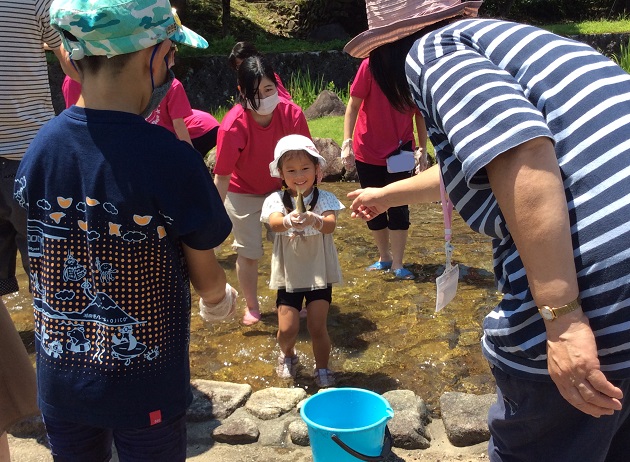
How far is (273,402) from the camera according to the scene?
3.30 meters

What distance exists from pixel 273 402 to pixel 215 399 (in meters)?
0.26

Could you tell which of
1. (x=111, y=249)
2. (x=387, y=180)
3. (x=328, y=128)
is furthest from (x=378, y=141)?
(x=328, y=128)

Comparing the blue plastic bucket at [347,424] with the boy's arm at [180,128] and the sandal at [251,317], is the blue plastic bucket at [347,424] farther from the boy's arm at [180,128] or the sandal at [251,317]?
the boy's arm at [180,128]

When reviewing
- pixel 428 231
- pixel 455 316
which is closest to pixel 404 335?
pixel 455 316

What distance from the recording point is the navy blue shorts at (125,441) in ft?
6.24

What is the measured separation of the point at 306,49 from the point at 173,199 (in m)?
12.0

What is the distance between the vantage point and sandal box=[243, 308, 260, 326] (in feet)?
14.9

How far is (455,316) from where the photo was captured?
14.7ft

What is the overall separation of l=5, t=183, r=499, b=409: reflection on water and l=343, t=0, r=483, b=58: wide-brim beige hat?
6.74ft

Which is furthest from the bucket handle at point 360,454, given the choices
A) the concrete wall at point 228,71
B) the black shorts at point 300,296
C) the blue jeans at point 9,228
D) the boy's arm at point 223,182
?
the concrete wall at point 228,71

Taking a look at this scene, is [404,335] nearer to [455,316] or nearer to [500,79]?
[455,316]

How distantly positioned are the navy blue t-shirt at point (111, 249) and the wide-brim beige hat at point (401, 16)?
22.1 inches

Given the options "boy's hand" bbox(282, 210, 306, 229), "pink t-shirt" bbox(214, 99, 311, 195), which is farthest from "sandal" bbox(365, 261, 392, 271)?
"boy's hand" bbox(282, 210, 306, 229)

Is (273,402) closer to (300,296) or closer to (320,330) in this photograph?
(320,330)
